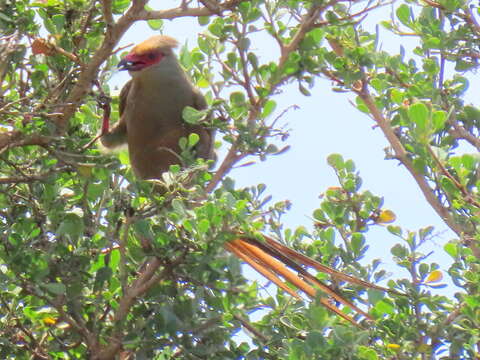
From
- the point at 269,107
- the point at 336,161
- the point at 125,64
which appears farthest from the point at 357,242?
the point at 125,64

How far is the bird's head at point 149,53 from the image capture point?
4.30m

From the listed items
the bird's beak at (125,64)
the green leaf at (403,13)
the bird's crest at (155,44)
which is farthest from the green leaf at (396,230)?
the bird's crest at (155,44)

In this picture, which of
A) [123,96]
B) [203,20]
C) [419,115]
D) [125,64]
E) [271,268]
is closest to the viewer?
[419,115]

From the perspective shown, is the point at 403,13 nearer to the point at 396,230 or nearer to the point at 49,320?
the point at 396,230

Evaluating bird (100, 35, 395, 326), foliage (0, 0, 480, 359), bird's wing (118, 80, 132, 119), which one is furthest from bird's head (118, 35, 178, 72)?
foliage (0, 0, 480, 359)

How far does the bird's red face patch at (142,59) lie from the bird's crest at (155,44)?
0.02 metres

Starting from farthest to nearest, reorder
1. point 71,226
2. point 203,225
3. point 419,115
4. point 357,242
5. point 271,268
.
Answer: point 271,268
point 357,242
point 419,115
point 71,226
point 203,225

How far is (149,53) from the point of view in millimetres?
4371

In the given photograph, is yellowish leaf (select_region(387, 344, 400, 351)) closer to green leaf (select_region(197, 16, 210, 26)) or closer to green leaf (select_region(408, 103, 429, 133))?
green leaf (select_region(408, 103, 429, 133))

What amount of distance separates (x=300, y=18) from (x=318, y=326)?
3.38 ft

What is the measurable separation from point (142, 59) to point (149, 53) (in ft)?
0.17

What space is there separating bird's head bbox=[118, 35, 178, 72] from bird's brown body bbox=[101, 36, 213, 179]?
28 millimetres

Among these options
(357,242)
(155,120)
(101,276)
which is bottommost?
(101,276)

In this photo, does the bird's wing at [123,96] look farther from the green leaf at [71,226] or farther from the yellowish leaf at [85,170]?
the green leaf at [71,226]
